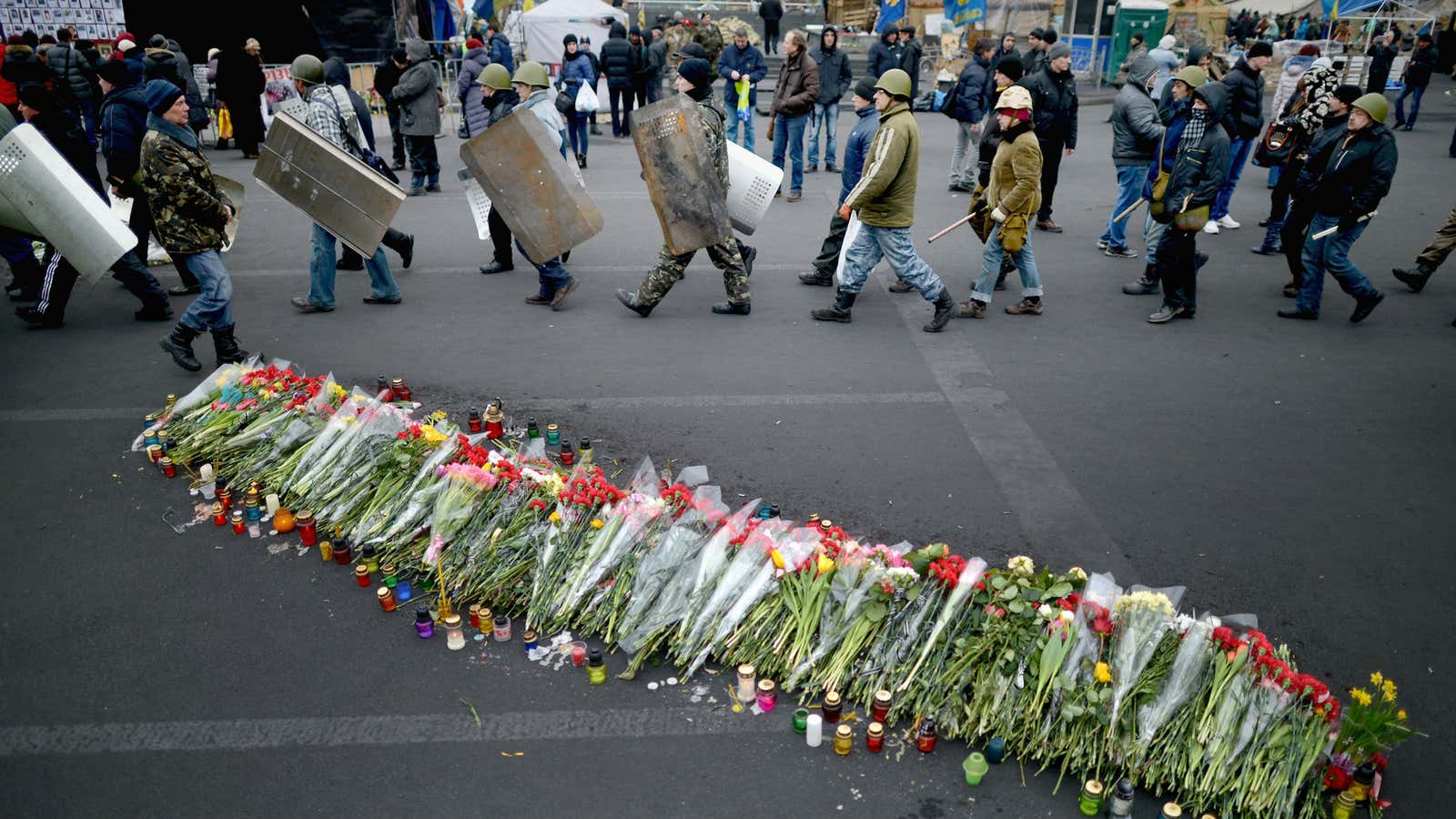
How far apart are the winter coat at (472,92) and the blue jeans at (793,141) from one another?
3.52m

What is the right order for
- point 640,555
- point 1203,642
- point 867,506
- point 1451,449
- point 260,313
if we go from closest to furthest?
point 1203,642
point 640,555
point 867,506
point 1451,449
point 260,313

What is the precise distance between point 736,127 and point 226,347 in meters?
10.0

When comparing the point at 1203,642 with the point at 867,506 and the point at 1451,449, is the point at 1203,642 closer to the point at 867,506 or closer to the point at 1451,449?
the point at 867,506

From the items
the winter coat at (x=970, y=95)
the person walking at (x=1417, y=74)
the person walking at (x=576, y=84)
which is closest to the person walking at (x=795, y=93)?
the winter coat at (x=970, y=95)

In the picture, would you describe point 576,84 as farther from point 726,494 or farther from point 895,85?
point 726,494

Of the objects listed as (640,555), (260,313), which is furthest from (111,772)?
(260,313)

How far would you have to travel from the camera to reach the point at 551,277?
754 cm

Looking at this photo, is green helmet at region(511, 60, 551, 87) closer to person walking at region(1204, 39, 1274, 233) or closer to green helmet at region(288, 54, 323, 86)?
green helmet at region(288, 54, 323, 86)

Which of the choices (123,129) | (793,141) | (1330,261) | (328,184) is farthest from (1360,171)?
(123,129)

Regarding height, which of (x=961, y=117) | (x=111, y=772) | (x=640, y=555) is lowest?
(x=111, y=772)

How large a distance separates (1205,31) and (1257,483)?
93.0 feet

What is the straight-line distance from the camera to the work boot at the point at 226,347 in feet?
20.1

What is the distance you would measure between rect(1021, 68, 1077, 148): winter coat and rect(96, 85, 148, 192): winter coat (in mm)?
7711

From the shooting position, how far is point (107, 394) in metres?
6.03
